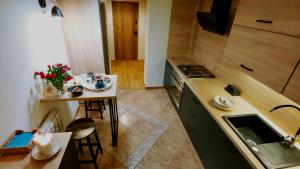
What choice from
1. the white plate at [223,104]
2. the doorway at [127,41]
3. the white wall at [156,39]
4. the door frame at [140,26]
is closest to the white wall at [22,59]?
the white wall at [156,39]

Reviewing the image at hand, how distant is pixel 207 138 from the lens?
185 centimetres

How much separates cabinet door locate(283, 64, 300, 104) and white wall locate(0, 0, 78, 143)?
224 cm

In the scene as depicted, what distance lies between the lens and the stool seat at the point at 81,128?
1724mm

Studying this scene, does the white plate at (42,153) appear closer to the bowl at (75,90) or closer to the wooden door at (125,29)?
the bowl at (75,90)

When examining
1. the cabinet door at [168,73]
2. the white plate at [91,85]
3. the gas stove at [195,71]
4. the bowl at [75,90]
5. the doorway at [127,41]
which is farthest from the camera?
the doorway at [127,41]

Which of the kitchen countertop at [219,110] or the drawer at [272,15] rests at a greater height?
the drawer at [272,15]

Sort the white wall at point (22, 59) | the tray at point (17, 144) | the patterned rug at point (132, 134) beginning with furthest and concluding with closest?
1. the patterned rug at point (132, 134)
2. the white wall at point (22, 59)
3. the tray at point (17, 144)

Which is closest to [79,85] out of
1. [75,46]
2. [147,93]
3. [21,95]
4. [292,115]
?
[21,95]

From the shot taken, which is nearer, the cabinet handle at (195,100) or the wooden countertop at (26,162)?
the wooden countertop at (26,162)

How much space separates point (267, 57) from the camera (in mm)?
1293

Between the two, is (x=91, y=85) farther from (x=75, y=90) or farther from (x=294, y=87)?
(x=294, y=87)

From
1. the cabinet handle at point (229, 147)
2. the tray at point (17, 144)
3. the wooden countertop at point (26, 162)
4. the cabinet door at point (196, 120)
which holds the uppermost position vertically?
the tray at point (17, 144)

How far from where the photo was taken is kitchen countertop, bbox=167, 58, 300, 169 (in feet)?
4.11

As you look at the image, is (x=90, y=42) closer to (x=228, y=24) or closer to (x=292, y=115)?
(x=228, y=24)
